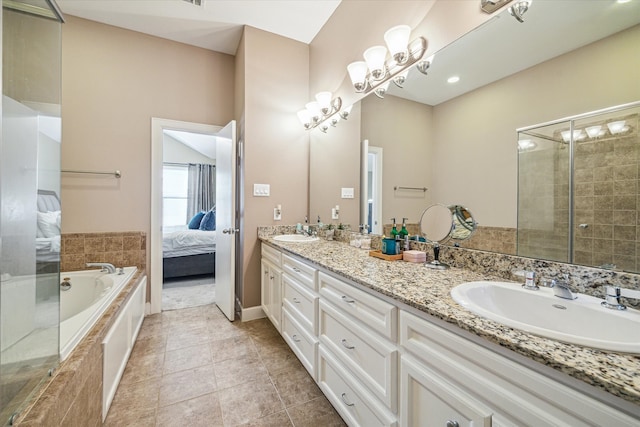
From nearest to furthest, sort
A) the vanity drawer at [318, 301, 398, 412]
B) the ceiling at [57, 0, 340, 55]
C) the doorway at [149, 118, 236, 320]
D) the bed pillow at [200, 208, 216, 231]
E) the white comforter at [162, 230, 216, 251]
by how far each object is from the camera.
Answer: the vanity drawer at [318, 301, 398, 412], the ceiling at [57, 0, 340, 55], the doorway at [149, 118, 236, 320], the white comforter at [162, 230, 216, 251], the bed pillow at [200, 208, 216, 231]

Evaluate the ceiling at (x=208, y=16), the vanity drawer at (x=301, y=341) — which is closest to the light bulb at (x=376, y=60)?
the ceiling at (x=208, y=16)

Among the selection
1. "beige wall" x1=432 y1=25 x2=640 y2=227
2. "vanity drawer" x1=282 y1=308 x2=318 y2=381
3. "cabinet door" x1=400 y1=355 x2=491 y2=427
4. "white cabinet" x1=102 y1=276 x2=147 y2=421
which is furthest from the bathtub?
"beige wall" x1=432 y1=25 x2=640 y2=227

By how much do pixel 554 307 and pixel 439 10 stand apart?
1.53 meters

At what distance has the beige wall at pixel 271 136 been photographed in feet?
8.55

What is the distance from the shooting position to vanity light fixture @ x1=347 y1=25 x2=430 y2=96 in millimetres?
1557

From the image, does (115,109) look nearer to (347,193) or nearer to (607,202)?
(347,193)

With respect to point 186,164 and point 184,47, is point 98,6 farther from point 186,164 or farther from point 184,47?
point 186,164

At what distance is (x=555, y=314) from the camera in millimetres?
854

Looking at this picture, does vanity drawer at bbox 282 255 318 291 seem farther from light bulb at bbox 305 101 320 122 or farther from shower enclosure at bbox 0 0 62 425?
light bulb at bbox 305 101 320 122

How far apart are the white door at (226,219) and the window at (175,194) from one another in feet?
13.7

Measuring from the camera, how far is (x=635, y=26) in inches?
31.2

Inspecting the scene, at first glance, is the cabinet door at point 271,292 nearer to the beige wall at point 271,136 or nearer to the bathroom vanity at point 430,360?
the beige wall at point 271,136

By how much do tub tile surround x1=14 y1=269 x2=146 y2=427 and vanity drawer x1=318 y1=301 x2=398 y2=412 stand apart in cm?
106

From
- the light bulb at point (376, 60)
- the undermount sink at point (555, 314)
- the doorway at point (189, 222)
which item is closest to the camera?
the undermount sink at point (555, 314)
